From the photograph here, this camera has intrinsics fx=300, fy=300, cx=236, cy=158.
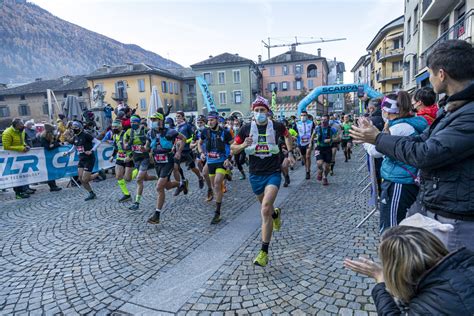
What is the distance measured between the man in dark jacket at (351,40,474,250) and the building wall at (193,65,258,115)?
154 ft

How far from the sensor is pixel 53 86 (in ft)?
172

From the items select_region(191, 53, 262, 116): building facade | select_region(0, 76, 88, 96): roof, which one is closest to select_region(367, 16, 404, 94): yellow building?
select_region(191, 53, 262, 116): building facade

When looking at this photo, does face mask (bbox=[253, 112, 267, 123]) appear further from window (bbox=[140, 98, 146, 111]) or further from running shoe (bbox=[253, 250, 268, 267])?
window (bbox=[140, 98, 146, 111])

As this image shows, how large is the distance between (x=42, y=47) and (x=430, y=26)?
→ 615ft

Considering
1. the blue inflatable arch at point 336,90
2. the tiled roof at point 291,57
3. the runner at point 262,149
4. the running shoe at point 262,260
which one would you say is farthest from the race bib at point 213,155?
the tiled roof at point 291,57

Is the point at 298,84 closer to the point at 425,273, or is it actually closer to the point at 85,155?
the point at 85,155

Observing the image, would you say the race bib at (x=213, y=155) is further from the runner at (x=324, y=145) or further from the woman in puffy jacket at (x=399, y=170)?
the woman in puffy jacket at (x=399, y=170)

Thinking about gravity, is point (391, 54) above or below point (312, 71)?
below

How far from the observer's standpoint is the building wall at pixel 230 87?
48.4 metres

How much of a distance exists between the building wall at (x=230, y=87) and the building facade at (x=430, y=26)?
27127 mm

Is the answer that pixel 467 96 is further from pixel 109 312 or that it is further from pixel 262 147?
pixel 109 312

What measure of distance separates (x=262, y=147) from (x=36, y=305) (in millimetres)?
3250

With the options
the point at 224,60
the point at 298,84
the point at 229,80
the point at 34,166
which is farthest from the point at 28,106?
the point at 34,166

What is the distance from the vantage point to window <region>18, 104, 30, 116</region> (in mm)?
51656
